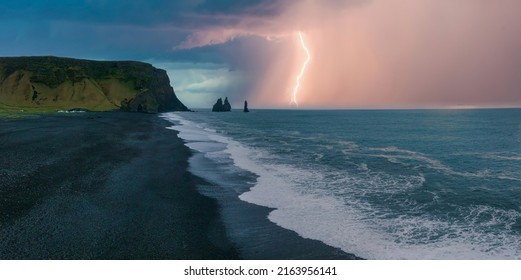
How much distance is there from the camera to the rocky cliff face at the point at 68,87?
558ft

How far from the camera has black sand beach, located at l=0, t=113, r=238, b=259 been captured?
13047 mm

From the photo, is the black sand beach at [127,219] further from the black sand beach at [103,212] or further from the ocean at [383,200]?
the ocean at [383,200]

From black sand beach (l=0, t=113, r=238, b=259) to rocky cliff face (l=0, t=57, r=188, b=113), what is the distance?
Answer: 15839 cm

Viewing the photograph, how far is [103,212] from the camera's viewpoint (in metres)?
17.1

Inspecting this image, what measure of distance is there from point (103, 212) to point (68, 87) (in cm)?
18854

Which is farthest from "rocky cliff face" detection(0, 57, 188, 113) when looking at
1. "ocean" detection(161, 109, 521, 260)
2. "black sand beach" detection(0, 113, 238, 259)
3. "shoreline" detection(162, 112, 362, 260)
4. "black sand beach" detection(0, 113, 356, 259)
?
"shoreline" detection(162, 112, 362, 260)

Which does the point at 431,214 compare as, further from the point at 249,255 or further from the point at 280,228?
the point at 249,255

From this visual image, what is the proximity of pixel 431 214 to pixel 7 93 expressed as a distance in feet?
641

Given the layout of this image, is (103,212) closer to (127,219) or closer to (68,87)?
(127,219)

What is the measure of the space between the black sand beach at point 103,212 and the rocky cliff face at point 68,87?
158 metres

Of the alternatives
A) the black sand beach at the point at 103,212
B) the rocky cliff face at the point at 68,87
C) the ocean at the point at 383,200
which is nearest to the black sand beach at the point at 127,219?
the black sand beach at the point at 103,212

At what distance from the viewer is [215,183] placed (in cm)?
2514

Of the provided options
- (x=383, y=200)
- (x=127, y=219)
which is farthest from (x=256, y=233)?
(x=383, y=200)
